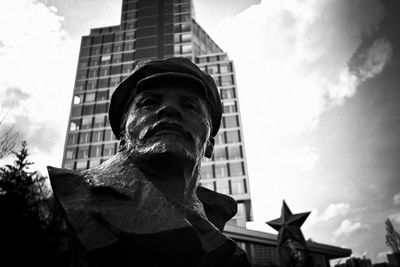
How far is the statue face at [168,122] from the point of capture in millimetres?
1703

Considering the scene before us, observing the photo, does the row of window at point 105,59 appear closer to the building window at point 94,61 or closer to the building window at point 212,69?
the building window at point 94,61

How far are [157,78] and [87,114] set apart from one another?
3158 cm

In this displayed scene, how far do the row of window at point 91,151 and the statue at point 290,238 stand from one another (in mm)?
22968

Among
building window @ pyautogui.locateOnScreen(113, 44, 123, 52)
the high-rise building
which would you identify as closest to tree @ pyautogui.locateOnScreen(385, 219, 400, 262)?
the high-rise building

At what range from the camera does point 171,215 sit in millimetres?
1393

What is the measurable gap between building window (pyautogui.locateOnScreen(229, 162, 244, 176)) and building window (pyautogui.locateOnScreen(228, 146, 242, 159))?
2.44 feet

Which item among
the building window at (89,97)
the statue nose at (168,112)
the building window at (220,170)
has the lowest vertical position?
the statue nose at (168,112)

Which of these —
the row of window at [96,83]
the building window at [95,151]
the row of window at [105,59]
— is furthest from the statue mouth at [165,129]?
the row of window at [105,59]

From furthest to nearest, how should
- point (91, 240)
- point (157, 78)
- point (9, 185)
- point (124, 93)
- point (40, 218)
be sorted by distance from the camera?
point (40, 218)
point (9, 185)
point (124, 93)
point (157, 78)
point (91, 240)

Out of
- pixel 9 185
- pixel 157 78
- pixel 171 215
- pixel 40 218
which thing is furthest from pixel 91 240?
pixel 40 218

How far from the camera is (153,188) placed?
1565 millimetres

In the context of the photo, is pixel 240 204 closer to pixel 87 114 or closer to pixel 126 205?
pixel 87 114

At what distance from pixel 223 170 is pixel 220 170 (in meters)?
0.28

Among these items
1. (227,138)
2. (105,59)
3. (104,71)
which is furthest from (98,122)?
(227,138)
